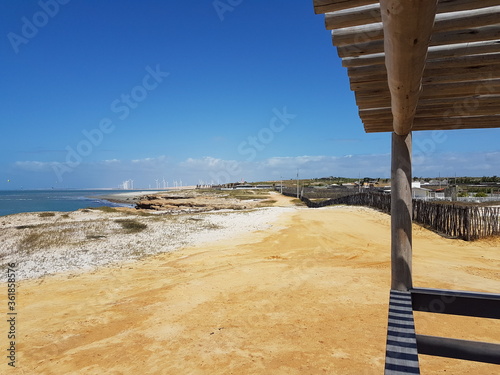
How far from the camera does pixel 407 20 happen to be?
1189 mm

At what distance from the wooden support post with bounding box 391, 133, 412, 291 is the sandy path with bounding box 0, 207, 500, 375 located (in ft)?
4.49

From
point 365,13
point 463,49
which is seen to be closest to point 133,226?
point 365,13

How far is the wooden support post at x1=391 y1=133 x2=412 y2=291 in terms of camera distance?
379 centimetres

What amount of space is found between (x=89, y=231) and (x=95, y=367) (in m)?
13.3

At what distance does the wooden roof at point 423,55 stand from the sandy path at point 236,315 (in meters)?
3.41

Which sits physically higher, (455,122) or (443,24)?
(443,24)

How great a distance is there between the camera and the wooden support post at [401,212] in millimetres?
3785

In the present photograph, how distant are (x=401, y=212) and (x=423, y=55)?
2797 millimetres

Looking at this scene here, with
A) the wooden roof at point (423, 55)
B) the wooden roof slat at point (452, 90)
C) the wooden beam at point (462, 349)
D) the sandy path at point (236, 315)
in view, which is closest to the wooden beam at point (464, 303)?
the wooden beam at point (462, 349)

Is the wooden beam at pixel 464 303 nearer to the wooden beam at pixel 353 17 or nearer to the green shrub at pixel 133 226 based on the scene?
the wooden beam at pixel 353 17

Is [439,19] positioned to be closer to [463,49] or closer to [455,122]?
[463,49]

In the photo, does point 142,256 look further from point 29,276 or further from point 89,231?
point 89,231

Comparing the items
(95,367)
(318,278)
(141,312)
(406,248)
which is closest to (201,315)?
(141,312)

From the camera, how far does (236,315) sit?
19.9 ft
